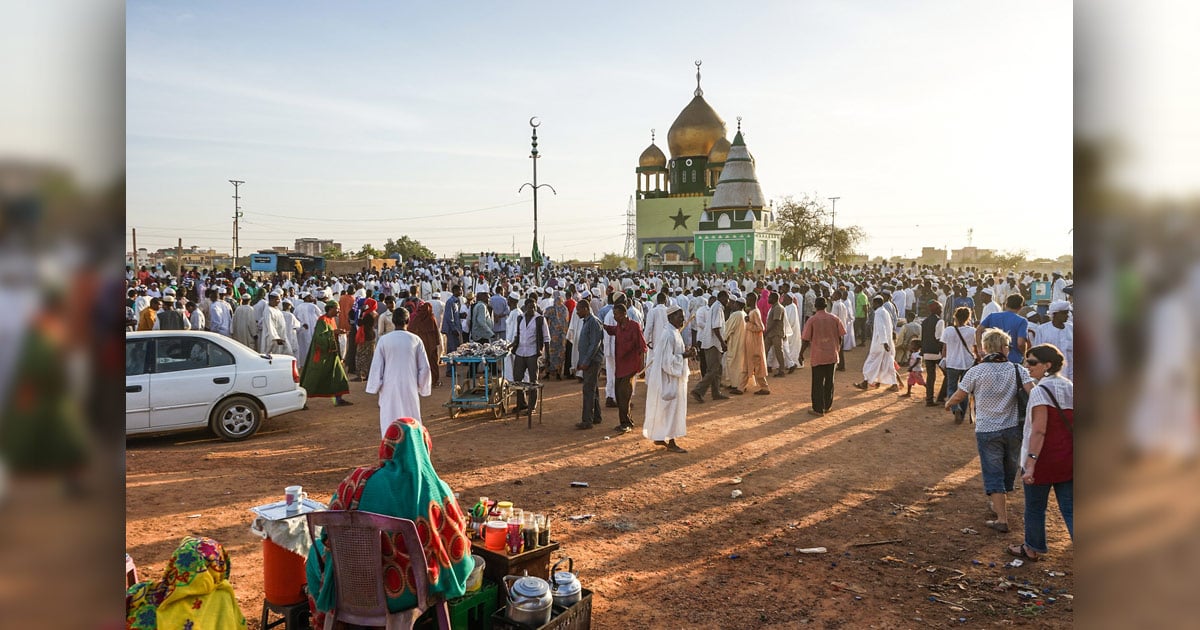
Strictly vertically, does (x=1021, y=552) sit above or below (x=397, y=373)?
below

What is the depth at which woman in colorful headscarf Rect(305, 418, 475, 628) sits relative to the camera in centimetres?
344

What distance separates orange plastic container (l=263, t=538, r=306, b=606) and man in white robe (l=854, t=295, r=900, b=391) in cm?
1027

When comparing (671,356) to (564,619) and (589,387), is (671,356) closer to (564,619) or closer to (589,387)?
(589,387)

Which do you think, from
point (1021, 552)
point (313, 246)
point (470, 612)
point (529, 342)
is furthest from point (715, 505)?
point (313, 246)

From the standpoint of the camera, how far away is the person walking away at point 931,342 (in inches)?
→ 410

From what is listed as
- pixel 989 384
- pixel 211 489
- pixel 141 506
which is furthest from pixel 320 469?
pixel 989 384

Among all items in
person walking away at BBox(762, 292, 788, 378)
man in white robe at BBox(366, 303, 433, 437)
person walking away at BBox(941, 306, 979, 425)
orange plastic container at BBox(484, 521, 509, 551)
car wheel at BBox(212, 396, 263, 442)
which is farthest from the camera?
person walking away at BBox(762, 292, 788, 378)

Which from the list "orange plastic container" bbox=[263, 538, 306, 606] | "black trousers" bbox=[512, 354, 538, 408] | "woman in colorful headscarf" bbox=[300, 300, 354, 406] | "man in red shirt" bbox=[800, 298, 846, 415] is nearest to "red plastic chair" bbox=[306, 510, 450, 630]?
"orange plastic container" bbox=[263, 538, 306, 606]

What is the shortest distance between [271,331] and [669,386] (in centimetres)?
768

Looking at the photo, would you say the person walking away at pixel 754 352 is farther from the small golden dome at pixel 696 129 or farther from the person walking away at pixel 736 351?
the small golden dome at pixel 696 129

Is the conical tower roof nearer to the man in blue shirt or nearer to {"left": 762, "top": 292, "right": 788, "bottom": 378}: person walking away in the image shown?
{"left": 762, "top": 292, "right": 788, "bottom": 378}: person walking away

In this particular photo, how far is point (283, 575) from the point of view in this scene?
4.00m

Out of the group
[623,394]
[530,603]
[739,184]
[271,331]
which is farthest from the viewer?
[739,184]

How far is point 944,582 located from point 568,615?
2.89 metres
